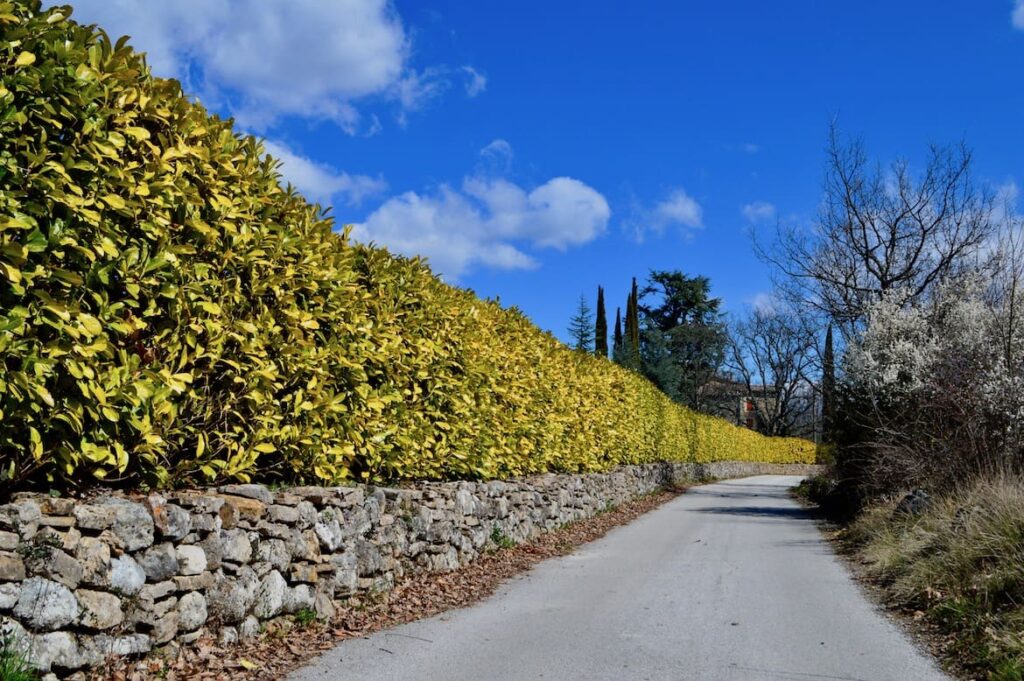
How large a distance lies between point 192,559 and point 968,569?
6868mm

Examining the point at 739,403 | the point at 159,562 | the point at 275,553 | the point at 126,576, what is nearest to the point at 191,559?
the point at 159,562

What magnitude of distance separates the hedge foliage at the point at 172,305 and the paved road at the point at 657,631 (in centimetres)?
173

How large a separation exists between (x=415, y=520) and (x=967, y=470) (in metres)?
8.25

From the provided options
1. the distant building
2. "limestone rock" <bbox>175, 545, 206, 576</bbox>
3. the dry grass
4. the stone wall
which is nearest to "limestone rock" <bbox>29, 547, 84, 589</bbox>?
the stone wall

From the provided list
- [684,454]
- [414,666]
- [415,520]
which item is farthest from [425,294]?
[684,454]

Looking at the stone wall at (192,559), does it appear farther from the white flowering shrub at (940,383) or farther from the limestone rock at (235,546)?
the white flowering shrub at (940,383)

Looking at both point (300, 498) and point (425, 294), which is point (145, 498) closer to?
point (300, 498)

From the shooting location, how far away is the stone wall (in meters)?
3.70

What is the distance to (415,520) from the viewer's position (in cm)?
773

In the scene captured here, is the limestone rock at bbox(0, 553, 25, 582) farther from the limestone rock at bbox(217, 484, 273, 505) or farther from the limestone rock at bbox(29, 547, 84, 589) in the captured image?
the limestone rock at bbox(217, 484, 273, 505)

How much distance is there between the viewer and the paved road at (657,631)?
5.07 metres

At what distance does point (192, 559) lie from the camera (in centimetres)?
471

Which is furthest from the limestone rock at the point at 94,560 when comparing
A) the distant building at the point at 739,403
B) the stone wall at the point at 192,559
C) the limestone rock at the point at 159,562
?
the distant building at the point at 739,403

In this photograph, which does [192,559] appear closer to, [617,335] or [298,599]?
[298,599]
